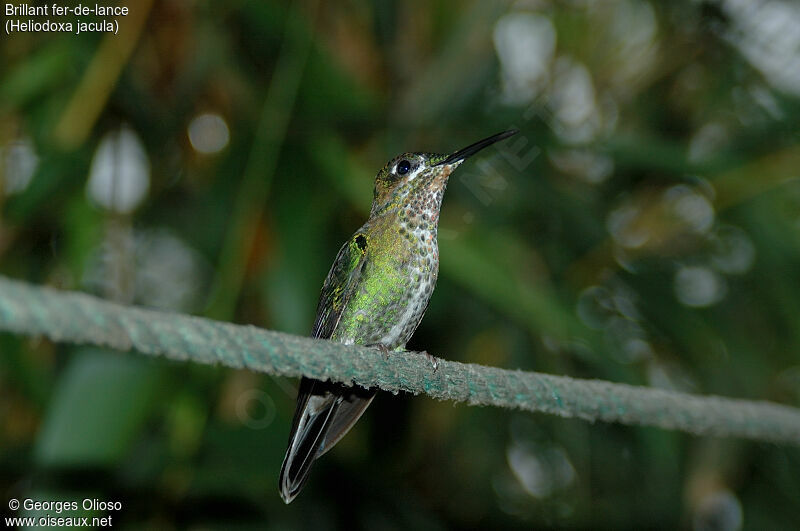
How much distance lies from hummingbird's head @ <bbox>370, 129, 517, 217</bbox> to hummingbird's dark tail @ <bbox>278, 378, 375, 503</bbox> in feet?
1.45

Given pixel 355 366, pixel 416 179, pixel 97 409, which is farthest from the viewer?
pixel 416 179

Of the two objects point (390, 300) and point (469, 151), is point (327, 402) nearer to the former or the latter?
point (390, 300)

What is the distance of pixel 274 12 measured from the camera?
1699mm

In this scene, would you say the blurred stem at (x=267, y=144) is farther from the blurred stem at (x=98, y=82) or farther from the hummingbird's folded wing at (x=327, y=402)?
the blurred stem at (x=98, y=82)

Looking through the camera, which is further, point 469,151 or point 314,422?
point 469,151

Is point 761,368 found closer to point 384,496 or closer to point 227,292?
point 384,496

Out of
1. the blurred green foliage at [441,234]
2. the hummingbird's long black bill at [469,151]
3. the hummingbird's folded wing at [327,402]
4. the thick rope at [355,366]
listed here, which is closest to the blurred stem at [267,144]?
the blurred green foliage at [441,234]

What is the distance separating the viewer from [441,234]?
194 cm

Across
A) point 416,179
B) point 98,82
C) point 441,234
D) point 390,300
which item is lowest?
point 390,300

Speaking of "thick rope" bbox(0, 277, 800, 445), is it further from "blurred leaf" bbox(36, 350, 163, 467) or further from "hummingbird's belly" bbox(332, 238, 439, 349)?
"blurred leaf" bbox(36, 350, 163, 467)

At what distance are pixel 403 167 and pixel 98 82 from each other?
0.73m

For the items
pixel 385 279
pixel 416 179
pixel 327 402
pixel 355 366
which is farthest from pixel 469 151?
pixel 355 366

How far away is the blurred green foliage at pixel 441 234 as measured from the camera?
1.67 metres

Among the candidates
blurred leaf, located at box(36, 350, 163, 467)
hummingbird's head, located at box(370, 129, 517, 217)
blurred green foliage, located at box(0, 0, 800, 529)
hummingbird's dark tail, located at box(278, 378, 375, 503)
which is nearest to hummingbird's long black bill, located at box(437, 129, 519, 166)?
hummingbird's head, located at box(370, 129, 517, 217)
